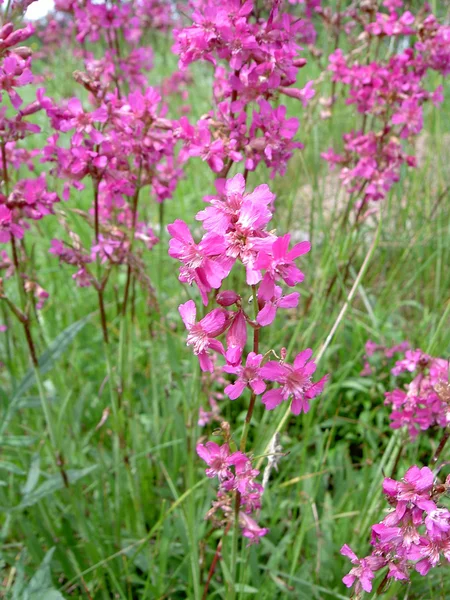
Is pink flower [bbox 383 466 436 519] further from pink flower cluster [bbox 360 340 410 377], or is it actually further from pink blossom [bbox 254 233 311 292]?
pink flower cluster [bbox 360 340 410 377]

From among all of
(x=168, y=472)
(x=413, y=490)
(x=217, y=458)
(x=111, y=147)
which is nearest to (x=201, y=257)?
(x=217, y=458)

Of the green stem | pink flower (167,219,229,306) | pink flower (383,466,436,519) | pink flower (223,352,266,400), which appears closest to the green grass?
the green stem

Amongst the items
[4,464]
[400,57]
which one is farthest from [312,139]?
[4,464]

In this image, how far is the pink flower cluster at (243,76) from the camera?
1.26m

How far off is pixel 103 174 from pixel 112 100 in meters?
0.18

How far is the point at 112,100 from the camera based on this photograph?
1.47 meters

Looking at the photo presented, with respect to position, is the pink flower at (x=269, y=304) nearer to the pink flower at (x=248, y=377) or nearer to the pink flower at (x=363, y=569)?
the pink flower at (x=248, y=377)

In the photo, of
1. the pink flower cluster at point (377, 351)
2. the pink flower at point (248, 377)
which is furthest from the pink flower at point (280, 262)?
the pink flower cluster at point (377, 351)

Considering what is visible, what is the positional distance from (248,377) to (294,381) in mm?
82

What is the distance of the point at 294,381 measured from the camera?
36.4 inches

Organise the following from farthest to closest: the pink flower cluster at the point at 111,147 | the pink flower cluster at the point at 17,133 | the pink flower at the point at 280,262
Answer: the pink flower cluster at the point at 111,147 < the pink flower cluster at the point at 17,133 < the pink flower at the point at 280,262

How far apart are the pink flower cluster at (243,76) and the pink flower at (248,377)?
0.59 metres

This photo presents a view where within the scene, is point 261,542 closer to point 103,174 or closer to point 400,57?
point 103,174

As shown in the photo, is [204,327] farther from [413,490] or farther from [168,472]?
[168,472]
